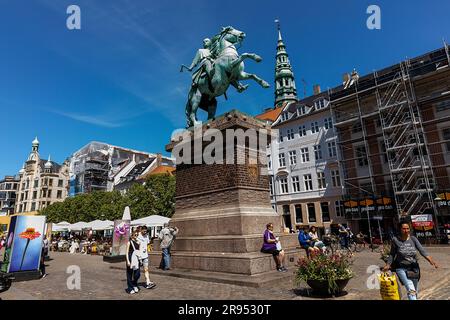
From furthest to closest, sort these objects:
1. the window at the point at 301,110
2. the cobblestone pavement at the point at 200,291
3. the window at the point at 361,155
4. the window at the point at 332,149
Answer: the window at the point at 301,110
the window at the point at 332,149
the window at the point at 361,155
the cobblestone pavement at the point at 200,291

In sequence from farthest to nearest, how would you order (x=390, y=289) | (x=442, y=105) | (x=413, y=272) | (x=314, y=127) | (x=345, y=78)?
1. (x=345, y=78)
2. (x=314, y=127)
3. (x=442, y=105)
4. (x=413, y=272)
5. (x=390, y=289)

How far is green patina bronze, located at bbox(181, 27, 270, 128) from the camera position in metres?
12.3

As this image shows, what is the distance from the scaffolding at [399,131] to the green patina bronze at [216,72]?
73.3 feet

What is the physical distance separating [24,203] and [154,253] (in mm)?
89242

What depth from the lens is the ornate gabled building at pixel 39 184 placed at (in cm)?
8181

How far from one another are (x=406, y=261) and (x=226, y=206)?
244 inches

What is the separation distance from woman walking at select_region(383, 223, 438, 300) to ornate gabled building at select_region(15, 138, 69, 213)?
9051 centimetres

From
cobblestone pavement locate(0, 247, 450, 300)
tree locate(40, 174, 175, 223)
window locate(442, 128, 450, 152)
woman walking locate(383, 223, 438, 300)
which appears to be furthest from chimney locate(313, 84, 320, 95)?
woman walking locate(383, 223, 438, 300)

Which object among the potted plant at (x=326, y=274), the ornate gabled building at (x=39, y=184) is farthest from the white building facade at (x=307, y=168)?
the ornate gabled building at (x=39, y=184)

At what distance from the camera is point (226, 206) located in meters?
10.8

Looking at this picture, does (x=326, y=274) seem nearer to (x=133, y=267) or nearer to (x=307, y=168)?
(x=133, y=267)

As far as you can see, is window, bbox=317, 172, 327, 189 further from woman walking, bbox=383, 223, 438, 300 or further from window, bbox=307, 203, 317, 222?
woman walking, bbox=383, 223, 438, 300

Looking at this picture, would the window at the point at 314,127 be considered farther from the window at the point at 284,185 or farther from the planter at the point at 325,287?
the planter at the point at 325,287

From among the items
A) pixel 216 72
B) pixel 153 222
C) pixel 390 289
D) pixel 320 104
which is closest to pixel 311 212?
pixel 320 104
